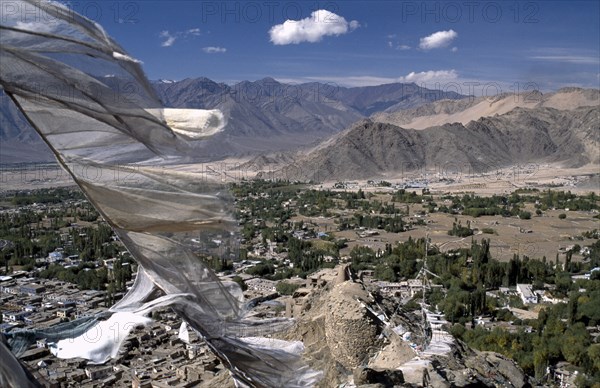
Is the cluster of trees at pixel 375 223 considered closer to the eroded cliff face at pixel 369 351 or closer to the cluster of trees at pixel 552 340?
the cluster of trees at pixel 552 340

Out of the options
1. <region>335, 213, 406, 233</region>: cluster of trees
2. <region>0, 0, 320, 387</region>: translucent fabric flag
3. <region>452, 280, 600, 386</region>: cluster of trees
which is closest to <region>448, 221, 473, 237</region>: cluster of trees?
<region>335, 213, 406, 233</region>: cluster of trees

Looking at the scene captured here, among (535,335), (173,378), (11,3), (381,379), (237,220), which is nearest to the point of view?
(11,3)

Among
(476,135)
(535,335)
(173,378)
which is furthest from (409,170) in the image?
(173,378)

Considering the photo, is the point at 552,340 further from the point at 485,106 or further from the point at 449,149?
the point at 485,106

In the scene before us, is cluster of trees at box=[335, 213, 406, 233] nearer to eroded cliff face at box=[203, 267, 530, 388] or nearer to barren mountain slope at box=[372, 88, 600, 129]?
eroded cliff face at box=[203, 267, 530, 388]

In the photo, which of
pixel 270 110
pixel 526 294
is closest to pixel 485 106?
pixel 270 110

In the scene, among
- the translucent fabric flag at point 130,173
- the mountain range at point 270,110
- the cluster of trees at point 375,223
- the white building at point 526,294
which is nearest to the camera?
the translucent fabric flag at point 130,173

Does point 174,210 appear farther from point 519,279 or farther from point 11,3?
point 519,279

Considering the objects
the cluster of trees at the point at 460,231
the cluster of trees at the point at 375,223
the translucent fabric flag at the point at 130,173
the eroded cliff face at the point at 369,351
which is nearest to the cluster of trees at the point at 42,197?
the cluster of trees at the point at 375,223
